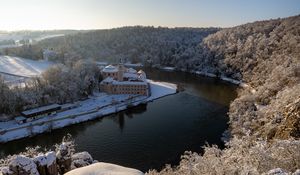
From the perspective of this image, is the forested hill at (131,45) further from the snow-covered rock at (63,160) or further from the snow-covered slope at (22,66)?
the snow-covered rock at (63,160)

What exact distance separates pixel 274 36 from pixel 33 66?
73766 mm

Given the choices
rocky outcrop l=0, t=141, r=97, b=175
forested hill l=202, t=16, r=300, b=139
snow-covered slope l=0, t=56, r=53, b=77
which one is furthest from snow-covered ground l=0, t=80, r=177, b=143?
snow-covered slope l=0, t=56, r=53, b=77

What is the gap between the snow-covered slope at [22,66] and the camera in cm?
8508

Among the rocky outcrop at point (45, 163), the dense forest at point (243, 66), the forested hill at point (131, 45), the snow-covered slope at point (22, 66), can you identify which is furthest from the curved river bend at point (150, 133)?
the forested hill at point (131, 45)

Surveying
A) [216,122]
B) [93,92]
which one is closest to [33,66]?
[93,92]

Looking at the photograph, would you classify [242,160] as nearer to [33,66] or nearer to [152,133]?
[152,133]

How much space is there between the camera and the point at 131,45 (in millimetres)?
132375

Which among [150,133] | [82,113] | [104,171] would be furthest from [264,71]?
[104,171]

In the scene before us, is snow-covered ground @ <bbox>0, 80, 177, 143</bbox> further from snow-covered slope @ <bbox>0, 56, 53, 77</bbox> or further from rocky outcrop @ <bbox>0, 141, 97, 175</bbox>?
snow-covered slope @ <bbox>0, 56, 53, 77</bbox>

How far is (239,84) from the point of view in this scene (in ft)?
260

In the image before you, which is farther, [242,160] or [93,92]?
[93,92]

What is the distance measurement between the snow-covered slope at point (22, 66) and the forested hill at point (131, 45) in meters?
7.68

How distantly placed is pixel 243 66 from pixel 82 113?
168 ft

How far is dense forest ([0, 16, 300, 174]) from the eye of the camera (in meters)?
14.3
